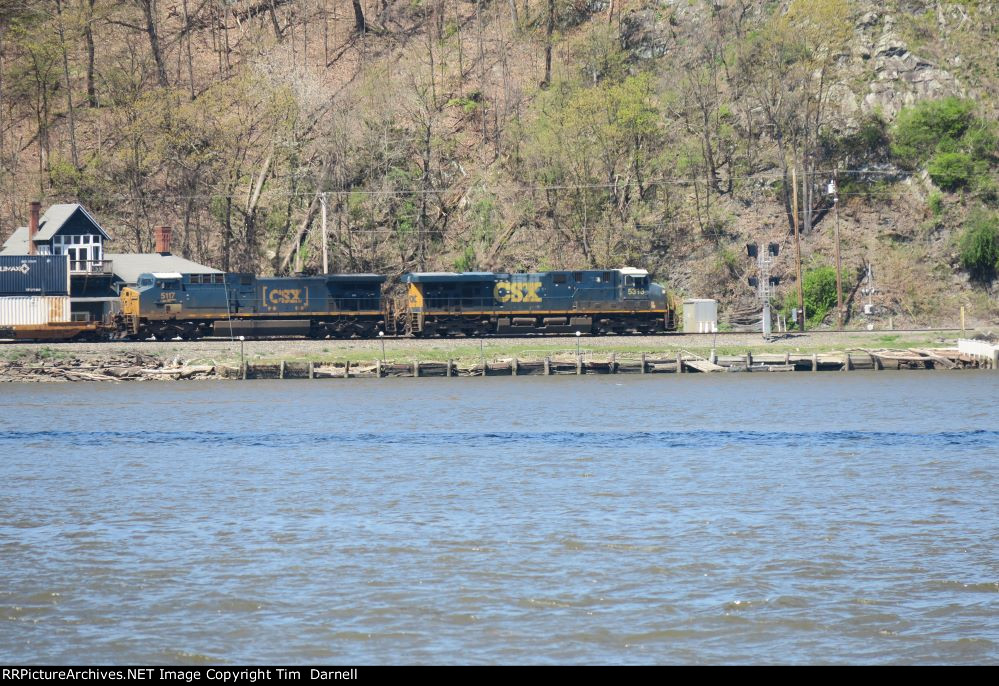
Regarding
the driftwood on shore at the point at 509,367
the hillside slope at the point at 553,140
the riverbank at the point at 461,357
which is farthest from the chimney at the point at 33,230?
the driftwood on shore at the point at 509,367

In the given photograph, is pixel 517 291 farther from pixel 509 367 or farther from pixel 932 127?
pixel 932 127

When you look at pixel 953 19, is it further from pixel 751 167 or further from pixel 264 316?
pixel 264 316

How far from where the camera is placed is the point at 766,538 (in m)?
17.6

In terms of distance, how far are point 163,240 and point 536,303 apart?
3111 cm

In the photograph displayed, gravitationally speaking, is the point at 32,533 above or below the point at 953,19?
below

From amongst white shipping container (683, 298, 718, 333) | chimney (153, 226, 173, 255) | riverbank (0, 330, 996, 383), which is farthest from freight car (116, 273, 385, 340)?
chimney (153, 226, 173, 255)

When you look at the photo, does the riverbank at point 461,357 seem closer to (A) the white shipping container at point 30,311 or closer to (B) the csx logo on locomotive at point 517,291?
(B) the csx logo on locomotive at point 517,291

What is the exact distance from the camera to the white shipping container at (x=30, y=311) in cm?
6075

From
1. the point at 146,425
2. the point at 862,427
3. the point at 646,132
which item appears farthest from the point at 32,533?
the point at 646,132

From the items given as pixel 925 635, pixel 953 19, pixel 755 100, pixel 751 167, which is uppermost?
pixel 953 19

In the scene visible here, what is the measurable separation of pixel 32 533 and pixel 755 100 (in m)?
→ 67.2

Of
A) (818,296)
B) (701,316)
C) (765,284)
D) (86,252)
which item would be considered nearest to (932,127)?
(818,296)

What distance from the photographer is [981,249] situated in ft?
219

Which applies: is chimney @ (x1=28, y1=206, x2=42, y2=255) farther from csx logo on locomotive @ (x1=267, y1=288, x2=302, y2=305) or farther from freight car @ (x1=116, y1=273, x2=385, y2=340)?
csx logo on locomotive @ (x1=267, y1=288, x2=302, y2=305)
